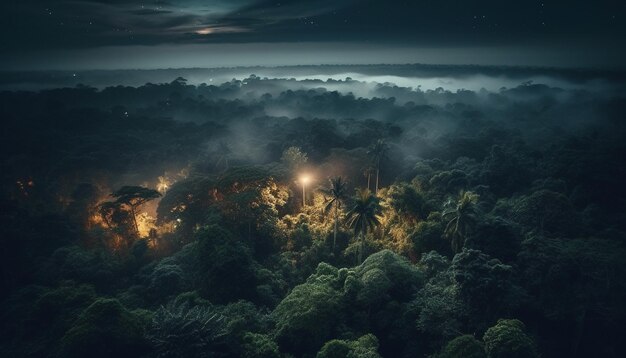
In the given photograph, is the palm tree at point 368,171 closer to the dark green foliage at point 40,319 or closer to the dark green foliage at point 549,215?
the dark green foliage at point 549,215

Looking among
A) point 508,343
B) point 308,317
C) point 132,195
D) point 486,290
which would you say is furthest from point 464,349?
point 132,195

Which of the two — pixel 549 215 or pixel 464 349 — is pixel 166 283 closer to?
pixel 464 349

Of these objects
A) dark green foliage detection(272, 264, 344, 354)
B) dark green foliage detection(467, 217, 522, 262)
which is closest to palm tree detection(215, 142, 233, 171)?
dark green foliage detection(272, 264, 344, 354)

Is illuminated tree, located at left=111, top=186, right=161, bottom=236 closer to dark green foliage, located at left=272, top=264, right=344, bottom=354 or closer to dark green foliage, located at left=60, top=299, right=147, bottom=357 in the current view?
dark green foliage, located at left=60, top=299, right=147, bottom=357

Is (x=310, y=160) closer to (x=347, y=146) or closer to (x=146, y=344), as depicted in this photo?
(x=347, y=146)

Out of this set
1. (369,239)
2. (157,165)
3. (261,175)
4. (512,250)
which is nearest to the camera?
(512,250)

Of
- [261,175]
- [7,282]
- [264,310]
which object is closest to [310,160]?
[261,175]

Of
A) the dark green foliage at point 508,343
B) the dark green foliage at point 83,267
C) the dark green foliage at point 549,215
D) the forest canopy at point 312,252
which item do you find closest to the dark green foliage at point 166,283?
the forest canopy at point 312,252
